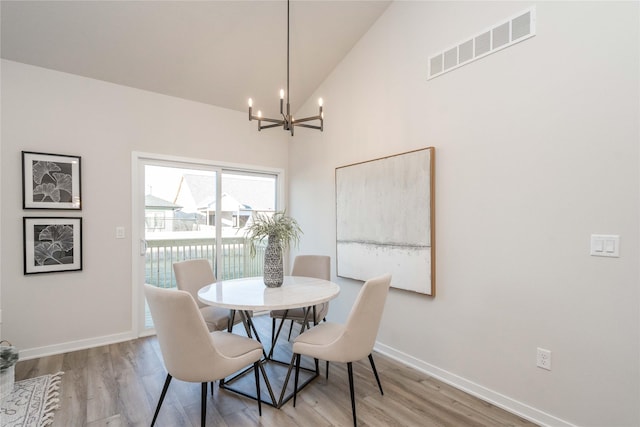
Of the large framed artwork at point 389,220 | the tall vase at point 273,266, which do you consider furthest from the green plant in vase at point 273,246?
the large framed artwork at point 389,220

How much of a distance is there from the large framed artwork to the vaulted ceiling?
142 cm

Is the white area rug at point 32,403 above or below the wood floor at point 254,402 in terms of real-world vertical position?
above

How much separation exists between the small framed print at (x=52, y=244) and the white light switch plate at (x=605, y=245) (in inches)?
163

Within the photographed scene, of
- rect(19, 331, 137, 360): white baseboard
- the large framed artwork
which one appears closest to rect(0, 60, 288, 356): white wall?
rect(19, 331, 137, 360): white baseboard

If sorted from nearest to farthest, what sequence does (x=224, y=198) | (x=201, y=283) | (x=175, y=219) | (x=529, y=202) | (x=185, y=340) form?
(x=185, y=340) < (x=529, y=202) < (x=201, y=283) < (x=175, y=219) < (x=224, y=198)

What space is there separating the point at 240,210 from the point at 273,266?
6.31ft

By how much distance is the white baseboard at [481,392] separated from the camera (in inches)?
75.5

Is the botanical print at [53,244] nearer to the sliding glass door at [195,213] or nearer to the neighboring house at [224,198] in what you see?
the sliding glass door at [195,213]

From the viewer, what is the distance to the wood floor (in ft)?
6.43

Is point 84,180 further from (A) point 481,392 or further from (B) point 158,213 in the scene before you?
(A) point 481,392

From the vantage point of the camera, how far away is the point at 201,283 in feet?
9.45

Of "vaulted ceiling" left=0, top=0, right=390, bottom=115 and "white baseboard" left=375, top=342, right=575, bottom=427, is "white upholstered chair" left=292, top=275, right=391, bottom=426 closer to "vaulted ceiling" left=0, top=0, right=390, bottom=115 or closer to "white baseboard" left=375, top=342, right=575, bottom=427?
"white baseboard" left=375, top=342, right=575, bottom=427

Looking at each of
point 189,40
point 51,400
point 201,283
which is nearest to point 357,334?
point 201,283

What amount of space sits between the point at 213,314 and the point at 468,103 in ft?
8.82
